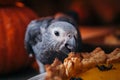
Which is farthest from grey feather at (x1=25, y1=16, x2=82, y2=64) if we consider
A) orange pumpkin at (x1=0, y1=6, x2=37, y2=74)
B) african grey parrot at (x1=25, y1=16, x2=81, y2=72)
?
orange pumpkin at (x1=0, y1=6, x2=37, y2=74)

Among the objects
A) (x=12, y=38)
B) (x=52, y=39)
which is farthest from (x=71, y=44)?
(x=12, y=38)

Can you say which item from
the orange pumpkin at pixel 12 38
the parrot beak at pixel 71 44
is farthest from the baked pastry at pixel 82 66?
the orange pumpkin at pixel 12 38

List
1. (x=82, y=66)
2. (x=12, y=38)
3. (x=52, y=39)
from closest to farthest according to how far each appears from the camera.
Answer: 1. (x=82, y=66)
2. (x=52, y=39)
3. (x=12, y=38)

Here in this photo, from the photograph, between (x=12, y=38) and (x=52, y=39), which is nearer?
(x=52, y=39)

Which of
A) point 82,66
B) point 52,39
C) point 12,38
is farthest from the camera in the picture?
point 12,38

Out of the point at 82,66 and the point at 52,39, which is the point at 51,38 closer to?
the point at 52,39

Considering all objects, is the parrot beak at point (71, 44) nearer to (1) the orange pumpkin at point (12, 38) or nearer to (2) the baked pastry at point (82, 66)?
(2) the baked pastry at point (82, 66)
